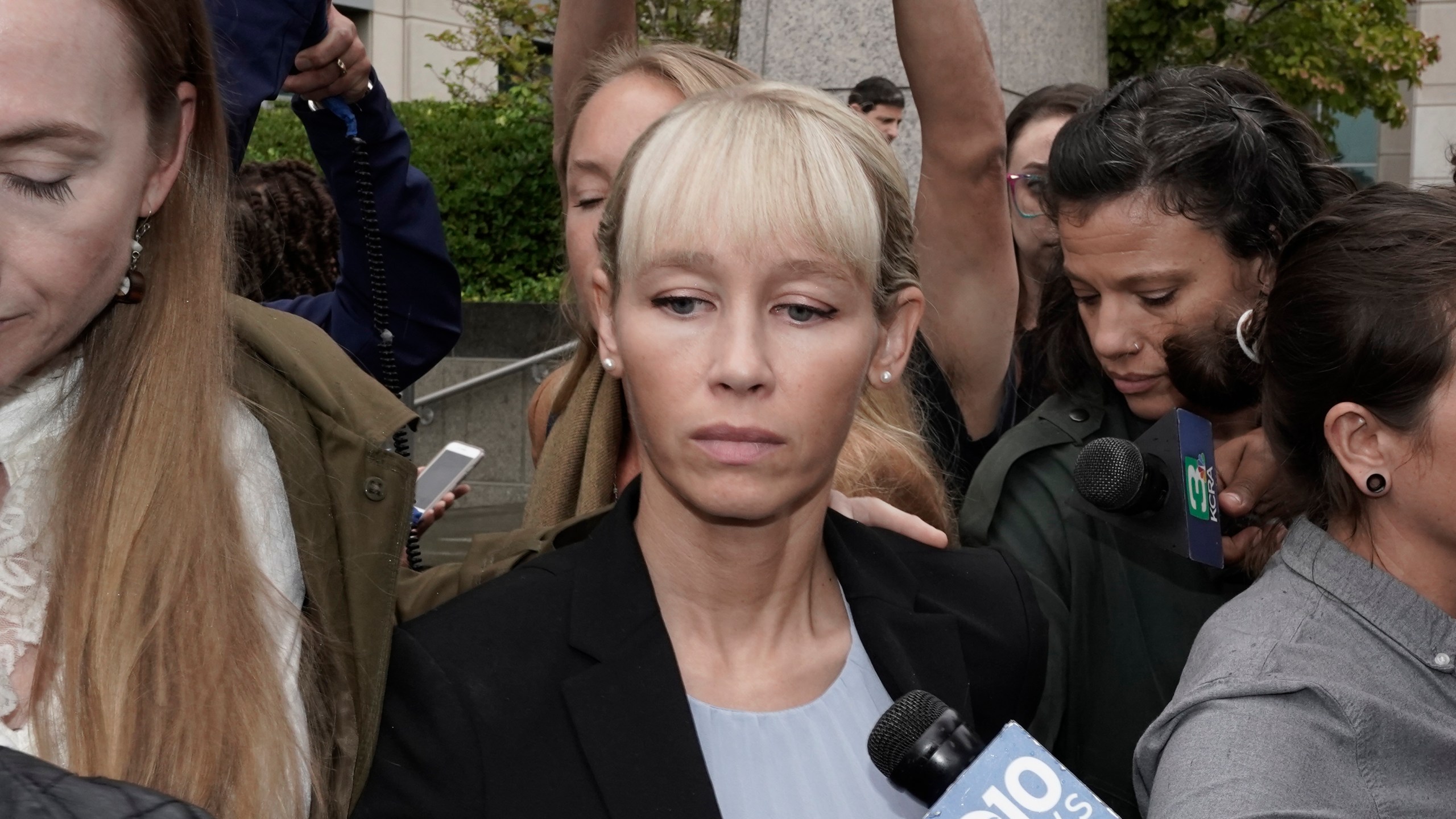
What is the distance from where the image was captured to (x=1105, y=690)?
9.14 feet

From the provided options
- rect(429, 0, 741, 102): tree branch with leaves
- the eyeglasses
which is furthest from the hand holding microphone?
rect(429, 0, 741, 102): tree branch with leaves

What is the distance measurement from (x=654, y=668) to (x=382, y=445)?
0.44 metres

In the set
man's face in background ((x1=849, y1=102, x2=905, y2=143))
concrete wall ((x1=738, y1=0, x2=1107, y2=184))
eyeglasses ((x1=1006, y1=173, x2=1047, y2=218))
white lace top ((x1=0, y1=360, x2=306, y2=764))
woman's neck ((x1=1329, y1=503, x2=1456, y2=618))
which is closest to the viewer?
white lace top ((x1=0, y1=360, x2=306, y2=764))

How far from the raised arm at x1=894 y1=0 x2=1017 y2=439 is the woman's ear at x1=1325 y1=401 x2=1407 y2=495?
33.9 inches

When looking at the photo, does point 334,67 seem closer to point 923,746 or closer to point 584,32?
point 584,32

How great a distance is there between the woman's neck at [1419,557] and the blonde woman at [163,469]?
141 centimetres

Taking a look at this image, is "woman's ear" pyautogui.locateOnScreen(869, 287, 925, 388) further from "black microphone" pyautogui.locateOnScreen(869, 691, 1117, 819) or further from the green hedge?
the green hedge

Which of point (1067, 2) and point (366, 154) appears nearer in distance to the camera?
point (366, 154)

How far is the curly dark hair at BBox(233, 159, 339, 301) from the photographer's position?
431cm

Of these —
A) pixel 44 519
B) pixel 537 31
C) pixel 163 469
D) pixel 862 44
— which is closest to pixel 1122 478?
pixel 163 469

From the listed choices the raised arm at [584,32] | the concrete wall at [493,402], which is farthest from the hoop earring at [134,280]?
the concrete wall at [493,402]

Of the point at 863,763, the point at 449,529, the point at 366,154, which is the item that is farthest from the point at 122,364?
the point at 449,529

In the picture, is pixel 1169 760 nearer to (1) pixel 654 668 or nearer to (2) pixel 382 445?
(1) pixel 654 668

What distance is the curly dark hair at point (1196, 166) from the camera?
2.81 metres
